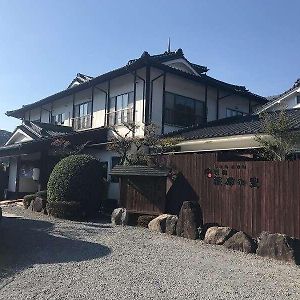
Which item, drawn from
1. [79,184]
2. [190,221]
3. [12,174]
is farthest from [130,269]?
[12,174]

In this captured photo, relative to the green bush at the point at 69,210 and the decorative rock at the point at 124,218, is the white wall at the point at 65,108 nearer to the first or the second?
the green bush at the point at 69,210

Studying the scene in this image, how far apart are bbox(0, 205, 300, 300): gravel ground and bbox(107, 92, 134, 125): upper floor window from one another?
29.3ft

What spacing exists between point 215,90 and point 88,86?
24.5 feet

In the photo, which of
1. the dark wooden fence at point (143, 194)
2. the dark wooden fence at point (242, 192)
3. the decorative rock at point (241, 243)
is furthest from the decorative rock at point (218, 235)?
the dark wooden fence at point (143, 194)

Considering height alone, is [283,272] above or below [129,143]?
below

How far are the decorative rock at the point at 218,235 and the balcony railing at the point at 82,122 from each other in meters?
13.5

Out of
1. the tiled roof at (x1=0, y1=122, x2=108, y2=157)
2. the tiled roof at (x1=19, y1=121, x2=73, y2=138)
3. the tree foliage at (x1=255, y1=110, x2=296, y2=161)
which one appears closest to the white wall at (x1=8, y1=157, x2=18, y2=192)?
the tiled roof at (x1=19, y1=121, x2=73, y2=138)

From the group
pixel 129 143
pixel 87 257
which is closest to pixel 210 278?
pixel 87 257

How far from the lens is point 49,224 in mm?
13164

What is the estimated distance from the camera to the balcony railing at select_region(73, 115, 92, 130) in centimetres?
2245

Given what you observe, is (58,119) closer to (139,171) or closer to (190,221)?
(139,171)

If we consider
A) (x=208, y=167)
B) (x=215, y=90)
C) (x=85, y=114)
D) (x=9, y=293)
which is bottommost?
(x=9, y=293)

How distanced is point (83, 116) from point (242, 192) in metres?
14.8

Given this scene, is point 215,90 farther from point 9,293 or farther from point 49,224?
point 9,293
